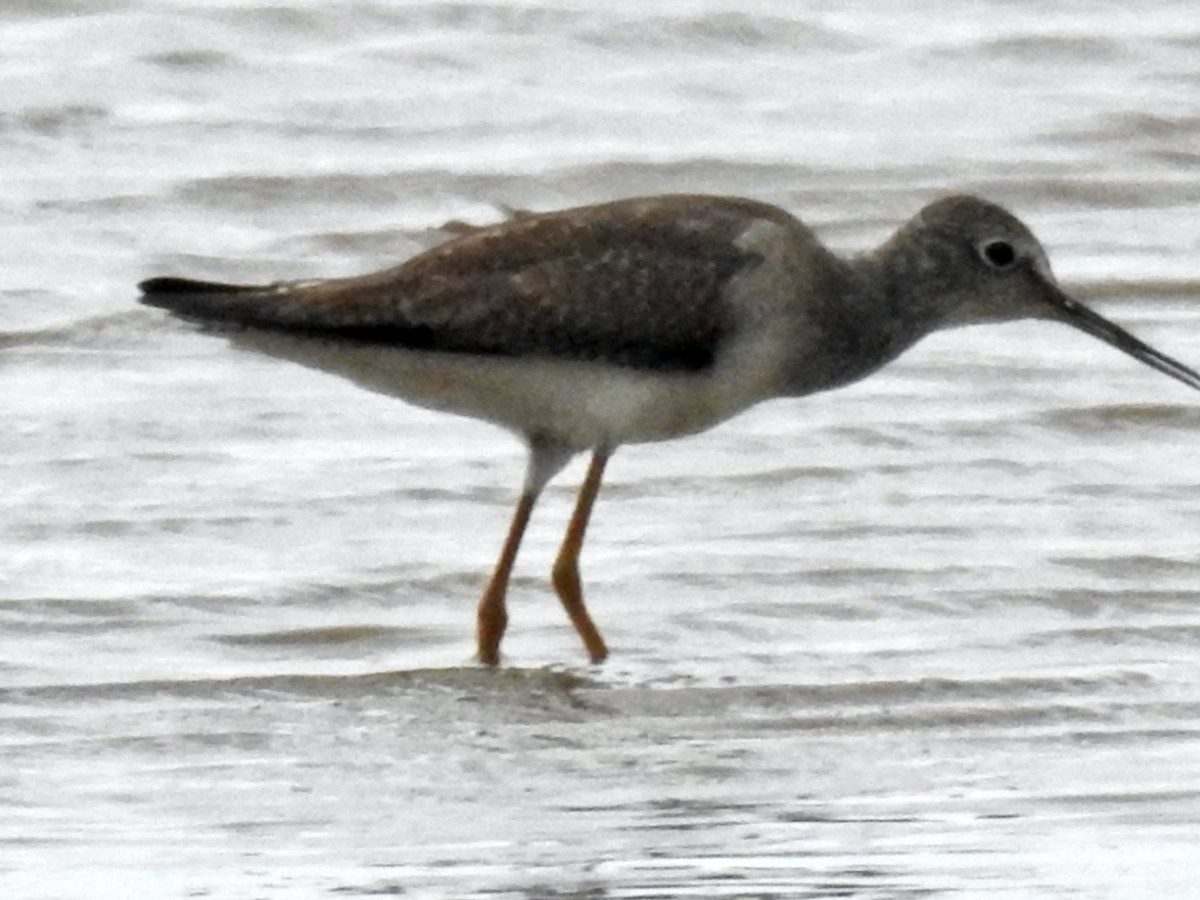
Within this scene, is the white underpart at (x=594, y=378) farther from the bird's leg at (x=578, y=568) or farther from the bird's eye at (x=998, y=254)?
the bird's eye at (x=998, y=254)

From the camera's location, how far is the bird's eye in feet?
31.0

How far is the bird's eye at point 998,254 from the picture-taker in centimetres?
945

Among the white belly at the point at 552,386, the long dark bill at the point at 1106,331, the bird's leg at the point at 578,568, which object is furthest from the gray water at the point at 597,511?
the white belly at the point at 552,386

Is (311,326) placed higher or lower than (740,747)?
higher

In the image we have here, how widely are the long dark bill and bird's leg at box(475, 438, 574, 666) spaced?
1.38 metres

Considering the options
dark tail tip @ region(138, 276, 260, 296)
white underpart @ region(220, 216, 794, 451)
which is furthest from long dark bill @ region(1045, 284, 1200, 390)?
dark tail tip @ region(138, 276, 260, 296)

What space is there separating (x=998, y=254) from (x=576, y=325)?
48.5 inches

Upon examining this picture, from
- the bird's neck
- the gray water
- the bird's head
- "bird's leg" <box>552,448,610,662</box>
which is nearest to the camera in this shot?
the gray water

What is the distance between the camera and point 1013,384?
11.3 m

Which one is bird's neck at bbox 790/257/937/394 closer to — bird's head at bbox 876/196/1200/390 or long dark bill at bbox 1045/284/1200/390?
bird's head at bbox 876/196/1200/390

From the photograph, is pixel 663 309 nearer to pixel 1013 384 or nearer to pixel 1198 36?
pixel 1013 384

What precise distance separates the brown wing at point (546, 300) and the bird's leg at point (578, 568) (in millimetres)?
332

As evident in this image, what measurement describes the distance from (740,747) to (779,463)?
2.60 meters

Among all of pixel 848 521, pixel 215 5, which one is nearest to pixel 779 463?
pixel 848 521
